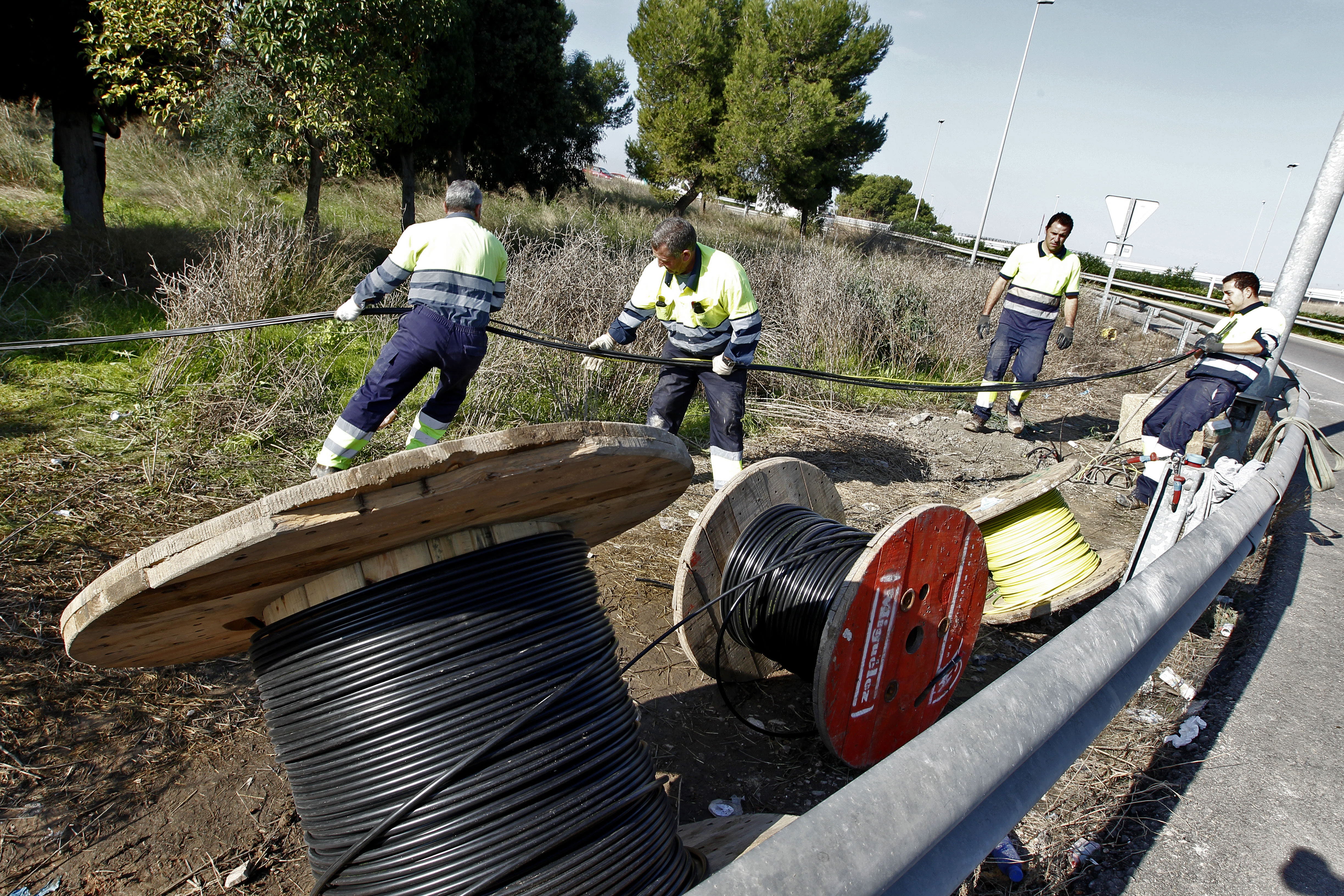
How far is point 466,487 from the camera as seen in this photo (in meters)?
1.54

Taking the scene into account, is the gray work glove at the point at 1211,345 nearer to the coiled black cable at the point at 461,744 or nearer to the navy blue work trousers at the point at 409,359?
the navy blue work trousers at the point at 409,359

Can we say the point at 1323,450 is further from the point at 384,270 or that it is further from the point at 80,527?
the point at 80,527

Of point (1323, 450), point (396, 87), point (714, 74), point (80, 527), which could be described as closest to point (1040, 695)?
point (80, 527)

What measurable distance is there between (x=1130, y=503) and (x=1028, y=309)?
245 centimetres

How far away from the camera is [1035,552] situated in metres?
4.06

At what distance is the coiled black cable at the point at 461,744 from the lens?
176 cm

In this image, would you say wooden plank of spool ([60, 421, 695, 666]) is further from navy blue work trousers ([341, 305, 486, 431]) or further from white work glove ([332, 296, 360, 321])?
white work glove ([332, 296, 360, 321])

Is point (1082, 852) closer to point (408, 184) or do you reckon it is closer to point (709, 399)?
point (709, 399)

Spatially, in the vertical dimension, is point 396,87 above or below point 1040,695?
above

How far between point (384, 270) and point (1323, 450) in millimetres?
6130

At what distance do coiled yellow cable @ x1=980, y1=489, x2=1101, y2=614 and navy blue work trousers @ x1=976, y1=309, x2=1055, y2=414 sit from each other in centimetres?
421

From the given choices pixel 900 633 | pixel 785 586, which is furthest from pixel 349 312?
pixel 900 633

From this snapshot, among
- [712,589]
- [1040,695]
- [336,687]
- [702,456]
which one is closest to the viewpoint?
[1040,695]

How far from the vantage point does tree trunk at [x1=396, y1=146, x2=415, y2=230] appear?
13.7 m
